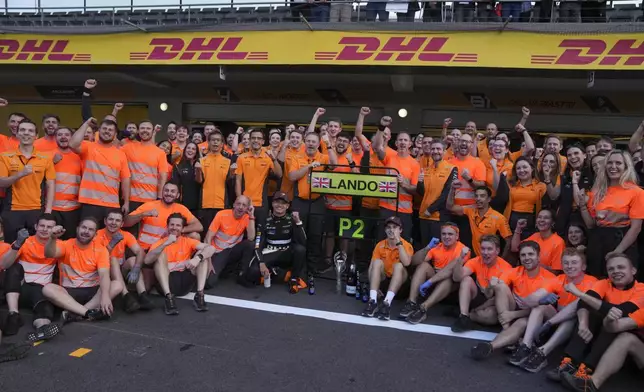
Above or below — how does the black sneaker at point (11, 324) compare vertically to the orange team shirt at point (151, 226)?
below

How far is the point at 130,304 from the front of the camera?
478cm

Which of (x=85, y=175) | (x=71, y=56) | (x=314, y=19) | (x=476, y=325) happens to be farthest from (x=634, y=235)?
(x=71, y=56)

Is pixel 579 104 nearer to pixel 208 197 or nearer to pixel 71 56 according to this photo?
pixel 208 197

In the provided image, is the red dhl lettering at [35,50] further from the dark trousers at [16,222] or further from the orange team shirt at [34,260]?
the orange team shirt at [34,260]

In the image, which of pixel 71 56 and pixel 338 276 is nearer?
pixel 338 276

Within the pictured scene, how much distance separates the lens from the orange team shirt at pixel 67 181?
562cm

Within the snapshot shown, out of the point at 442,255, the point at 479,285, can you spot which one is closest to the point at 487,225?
the point at 442,255

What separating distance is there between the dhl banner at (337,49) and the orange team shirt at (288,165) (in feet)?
10.5

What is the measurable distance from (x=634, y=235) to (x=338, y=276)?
305 centimetres

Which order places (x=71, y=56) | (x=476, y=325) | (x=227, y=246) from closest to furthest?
1. (x=476, y=325)
2. (x=227, y=246)
3. (x=71, y=56)

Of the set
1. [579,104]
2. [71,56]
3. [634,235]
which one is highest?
[71,56]

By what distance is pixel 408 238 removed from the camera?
243 inches

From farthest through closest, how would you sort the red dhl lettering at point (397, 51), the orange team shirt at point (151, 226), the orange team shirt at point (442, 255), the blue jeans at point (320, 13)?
the blue jeans at point (320, 13), the red dhl lettering at point (397, 51), the orange team shirt at point (151, 226), the orange team shirt at point (442, 255)

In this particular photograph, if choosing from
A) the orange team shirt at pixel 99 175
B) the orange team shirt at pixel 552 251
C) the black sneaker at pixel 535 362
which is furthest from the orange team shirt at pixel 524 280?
the orange team shirt at pixel 99 175
